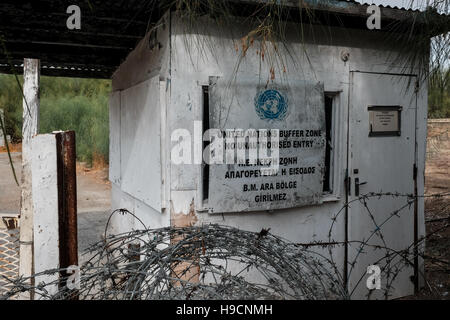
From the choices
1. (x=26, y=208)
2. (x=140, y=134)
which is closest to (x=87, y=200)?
(x=140, y=134)

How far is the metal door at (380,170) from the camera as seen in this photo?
4547 millimetres

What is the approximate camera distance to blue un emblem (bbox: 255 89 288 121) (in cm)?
394

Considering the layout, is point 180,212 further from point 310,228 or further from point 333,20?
point 333,20

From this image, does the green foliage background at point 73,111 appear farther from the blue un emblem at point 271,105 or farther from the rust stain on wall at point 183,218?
the blue un emblem at point 271,105

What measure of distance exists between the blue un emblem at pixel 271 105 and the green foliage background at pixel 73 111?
1059 centimetres

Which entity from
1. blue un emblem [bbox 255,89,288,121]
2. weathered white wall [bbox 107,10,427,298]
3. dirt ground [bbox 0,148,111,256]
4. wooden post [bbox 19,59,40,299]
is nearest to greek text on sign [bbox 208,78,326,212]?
blue un emblem [bbox 255,89,288,121]

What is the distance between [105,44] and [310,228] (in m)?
3.26

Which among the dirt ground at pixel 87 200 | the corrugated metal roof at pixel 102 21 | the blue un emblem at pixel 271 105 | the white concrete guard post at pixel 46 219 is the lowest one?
the dirt ground at pixel 87 200

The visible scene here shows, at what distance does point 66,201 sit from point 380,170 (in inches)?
141

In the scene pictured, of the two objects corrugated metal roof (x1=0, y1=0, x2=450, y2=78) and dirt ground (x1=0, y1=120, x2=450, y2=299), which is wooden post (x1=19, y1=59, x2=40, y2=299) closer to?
corrugated metal roof (x1=0, y1=0, x2=450, y2=78)

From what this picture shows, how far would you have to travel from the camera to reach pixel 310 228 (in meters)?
4.37

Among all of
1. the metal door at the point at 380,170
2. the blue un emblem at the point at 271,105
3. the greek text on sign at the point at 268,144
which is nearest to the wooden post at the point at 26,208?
the greek text on sign at the point at 268,144

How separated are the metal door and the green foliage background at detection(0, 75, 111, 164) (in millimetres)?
10917
